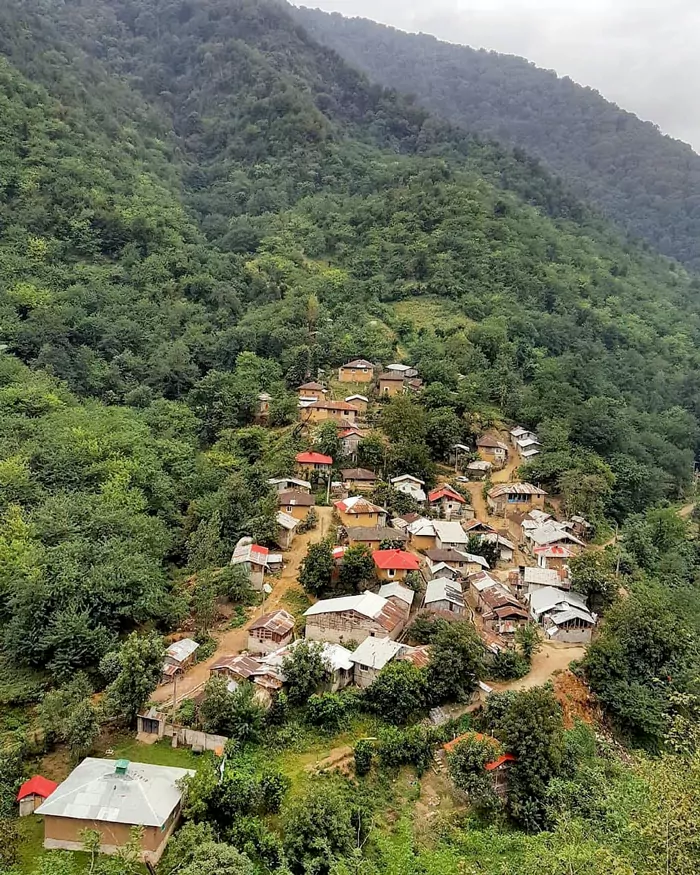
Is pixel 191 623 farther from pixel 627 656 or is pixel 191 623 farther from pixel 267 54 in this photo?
pixel 267 54

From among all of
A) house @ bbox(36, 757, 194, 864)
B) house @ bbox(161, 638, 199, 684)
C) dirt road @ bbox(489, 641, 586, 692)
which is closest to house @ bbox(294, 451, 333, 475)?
house @ bbox(161, 638, 199, 684)

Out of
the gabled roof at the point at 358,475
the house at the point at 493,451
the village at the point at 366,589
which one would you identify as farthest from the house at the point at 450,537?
the house at the point at 493,451

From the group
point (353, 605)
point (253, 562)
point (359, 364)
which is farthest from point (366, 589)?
point (359, 364)

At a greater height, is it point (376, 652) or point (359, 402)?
point (359, 402)

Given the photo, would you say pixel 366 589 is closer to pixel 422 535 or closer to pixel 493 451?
pixel 422 535

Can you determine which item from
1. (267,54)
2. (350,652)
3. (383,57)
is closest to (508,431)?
(350,652)

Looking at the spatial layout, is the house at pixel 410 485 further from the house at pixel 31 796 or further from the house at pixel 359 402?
the house at pixel 31 796
